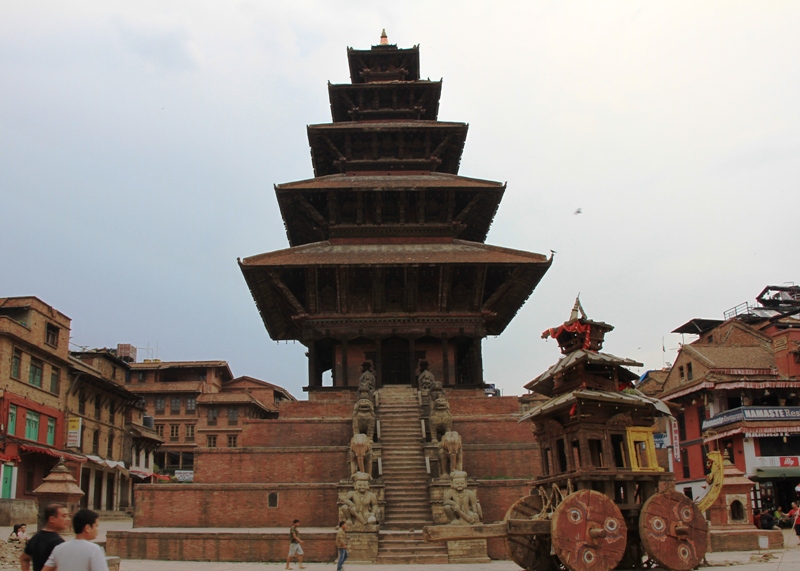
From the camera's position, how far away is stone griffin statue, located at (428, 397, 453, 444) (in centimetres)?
2194

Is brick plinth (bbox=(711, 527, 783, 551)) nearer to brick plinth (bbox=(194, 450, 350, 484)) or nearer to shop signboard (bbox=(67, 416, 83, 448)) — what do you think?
brick plinth (bbox=(194, 450, 350, 484))

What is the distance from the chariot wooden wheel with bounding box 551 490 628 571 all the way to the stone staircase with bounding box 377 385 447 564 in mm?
7414

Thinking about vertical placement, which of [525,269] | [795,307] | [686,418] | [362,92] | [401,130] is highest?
[362,92]

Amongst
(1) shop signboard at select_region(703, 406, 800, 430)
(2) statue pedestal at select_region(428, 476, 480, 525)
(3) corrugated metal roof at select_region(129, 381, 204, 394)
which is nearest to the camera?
(2) statue pedestal at select_region(428, 476, 480, 525)

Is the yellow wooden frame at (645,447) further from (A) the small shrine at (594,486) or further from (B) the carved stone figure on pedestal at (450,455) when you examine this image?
(B) the carved stone figure on pedestal at (450,455)

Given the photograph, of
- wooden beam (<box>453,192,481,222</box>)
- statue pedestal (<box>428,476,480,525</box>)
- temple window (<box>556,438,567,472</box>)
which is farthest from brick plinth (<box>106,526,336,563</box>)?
wooden beam (<box>453,192,481,222</box>)

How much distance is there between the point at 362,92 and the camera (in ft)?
118

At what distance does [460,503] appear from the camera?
719 inches

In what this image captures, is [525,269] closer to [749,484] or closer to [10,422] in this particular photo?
[749,484]

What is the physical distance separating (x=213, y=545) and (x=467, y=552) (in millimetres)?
6058

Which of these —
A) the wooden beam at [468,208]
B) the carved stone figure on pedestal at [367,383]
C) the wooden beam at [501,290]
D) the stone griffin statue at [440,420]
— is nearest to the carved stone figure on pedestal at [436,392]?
the stone griffin statue at [440,420]

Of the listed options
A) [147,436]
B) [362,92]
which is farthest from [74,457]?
[362,92]

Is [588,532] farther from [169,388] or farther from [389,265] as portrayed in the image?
[169,388]

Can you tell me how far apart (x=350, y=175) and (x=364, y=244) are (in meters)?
3.89
